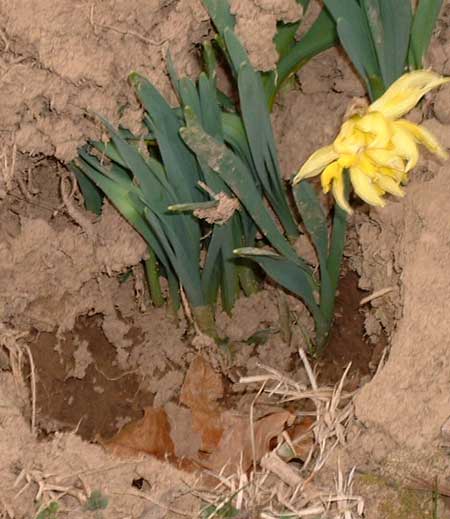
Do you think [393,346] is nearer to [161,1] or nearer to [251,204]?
[251,204]

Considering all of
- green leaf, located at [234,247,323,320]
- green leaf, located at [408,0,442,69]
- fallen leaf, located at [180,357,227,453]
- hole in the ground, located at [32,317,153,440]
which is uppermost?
green leaf, located at [408,0,442,69]

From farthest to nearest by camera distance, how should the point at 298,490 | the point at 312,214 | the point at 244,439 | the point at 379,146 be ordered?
the point at 244,439 < the point at 312,214 < the point at 298,490 < the point at 379,146

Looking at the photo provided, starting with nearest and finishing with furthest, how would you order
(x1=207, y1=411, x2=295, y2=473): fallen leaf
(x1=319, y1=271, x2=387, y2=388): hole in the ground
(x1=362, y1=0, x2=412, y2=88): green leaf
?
(x1=362, y1=0, x2=412, y2=88): green leaf, (x1=207, y1=411, x2=295, y2=473): fallen leaf, (x1=319, y1=271, x2=387, y2=388): hole in the ground

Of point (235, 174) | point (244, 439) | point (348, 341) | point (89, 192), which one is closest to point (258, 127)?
point (235, 174)

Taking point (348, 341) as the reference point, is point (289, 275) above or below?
above

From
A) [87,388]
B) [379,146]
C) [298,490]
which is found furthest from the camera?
[87,388]

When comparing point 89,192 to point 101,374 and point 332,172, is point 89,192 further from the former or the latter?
point 332,172

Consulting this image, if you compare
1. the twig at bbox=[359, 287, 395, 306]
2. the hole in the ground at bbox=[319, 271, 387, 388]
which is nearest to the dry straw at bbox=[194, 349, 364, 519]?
the twig at bbox=[359, 287, 395, 306]

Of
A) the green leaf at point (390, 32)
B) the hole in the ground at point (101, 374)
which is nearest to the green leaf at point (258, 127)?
the green leaf at point (390, 32)

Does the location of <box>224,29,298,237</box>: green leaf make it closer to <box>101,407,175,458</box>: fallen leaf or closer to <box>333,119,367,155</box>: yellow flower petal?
<box>333,119,367,155</box>: yellow flower petal
